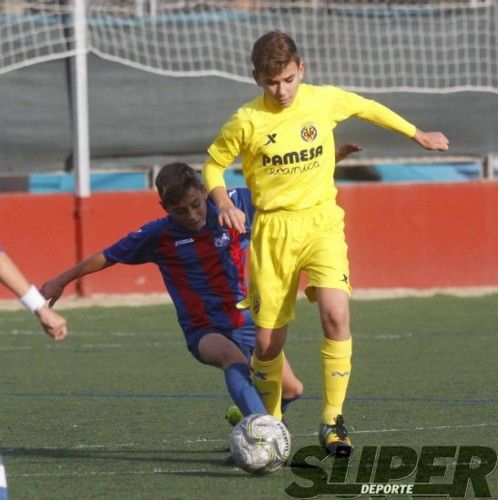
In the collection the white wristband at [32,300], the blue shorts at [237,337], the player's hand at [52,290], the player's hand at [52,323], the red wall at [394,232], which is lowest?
the red wall at [394,232]

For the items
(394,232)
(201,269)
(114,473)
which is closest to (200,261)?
(201,269)

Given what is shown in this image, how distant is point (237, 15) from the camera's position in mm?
17062

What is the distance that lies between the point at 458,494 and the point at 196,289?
198 cm

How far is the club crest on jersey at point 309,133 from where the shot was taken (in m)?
7.19

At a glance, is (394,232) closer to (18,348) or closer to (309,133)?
(18,348)

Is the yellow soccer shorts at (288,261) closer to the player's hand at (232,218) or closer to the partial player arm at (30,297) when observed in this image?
the player's hand at (232,218)

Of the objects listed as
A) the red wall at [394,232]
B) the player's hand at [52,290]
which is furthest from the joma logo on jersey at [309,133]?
the red wall at [394,232]

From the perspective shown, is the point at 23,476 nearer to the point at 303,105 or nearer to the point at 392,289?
→ the point at 303,105

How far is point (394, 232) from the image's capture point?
16453 millimetres

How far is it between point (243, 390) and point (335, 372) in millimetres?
451

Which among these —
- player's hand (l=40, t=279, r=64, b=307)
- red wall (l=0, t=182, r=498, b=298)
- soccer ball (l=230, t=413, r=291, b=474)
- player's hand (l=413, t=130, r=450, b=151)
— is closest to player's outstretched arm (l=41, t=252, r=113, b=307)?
player's hand (l=40, t=279, r=64, b=307)

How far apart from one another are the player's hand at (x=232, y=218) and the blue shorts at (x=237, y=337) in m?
0.70

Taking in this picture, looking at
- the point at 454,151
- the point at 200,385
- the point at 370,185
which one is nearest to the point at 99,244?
A: the point at 370,185

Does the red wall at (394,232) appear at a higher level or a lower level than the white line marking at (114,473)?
lower
